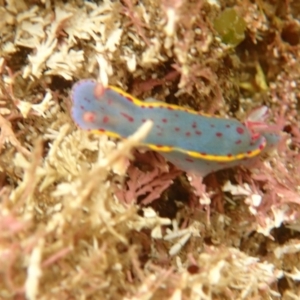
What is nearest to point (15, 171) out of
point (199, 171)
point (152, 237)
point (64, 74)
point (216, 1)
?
point (64, 74)

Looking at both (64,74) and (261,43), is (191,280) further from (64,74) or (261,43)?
(261,43)

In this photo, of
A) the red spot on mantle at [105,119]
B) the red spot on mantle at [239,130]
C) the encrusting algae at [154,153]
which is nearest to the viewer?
the encrusting algae at [154,153]

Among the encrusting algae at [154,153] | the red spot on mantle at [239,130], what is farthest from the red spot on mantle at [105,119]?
the red spot on mantle at [239,130]

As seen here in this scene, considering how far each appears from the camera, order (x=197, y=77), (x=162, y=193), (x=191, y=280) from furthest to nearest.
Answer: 1. (x=162, y=193)
2. (x=197, y=77)
3. (x=191, y=280)

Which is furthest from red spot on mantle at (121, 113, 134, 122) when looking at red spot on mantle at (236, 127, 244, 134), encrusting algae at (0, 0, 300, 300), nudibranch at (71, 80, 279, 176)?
red spot on mantle at (236, 127, 244, 134)

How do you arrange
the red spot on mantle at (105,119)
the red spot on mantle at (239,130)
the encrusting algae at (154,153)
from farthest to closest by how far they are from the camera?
1. the red spot on mantle at (239,130)
2. the red spot on mantle at (105,119)
3. the encrusting algae at (154,153)

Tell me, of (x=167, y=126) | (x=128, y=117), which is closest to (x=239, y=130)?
(x=167, y=126)

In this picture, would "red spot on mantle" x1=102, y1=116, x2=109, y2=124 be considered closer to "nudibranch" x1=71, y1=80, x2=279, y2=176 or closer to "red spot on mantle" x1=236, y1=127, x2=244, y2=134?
"nudibranch" x1=71, y1=80, x2=279, y2=176

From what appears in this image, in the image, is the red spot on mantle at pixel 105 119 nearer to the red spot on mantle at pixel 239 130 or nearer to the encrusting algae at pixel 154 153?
the encrusting algae at pixel 154 153
